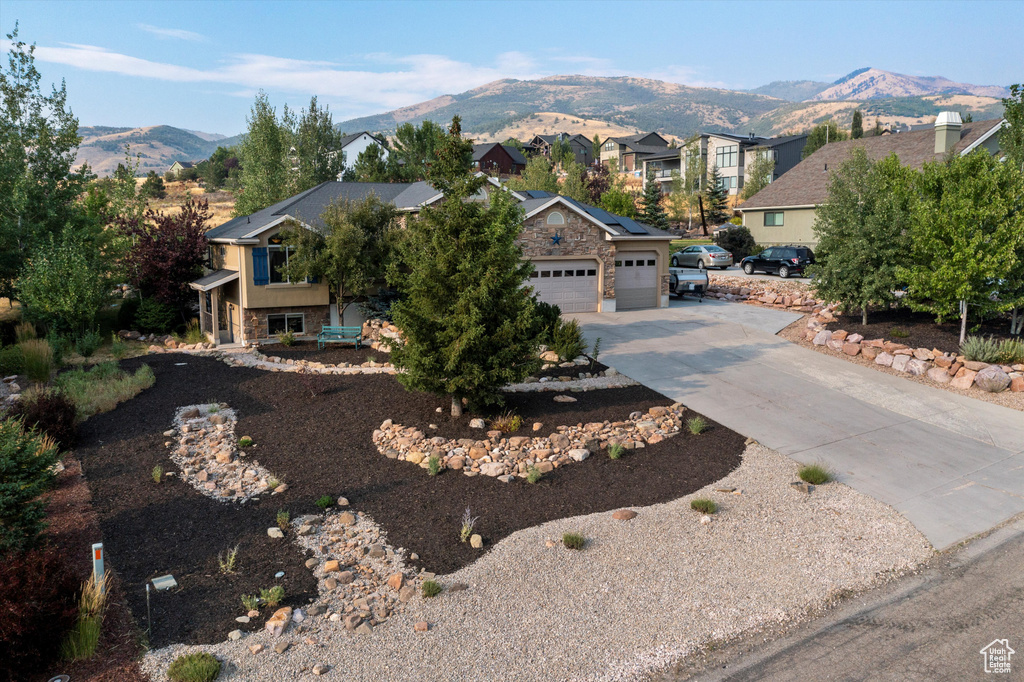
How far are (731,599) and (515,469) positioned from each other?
4728 millimetres

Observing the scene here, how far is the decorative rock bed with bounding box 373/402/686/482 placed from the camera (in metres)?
12.2

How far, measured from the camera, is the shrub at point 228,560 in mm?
8805

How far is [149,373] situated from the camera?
18297mm

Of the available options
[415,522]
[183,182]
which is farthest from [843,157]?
→ [183,182]

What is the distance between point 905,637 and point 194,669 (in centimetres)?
776

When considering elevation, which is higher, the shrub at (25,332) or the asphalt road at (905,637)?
the shrub at (25,332)

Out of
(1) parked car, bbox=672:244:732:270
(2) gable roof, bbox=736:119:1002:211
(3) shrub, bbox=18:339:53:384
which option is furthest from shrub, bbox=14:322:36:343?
(2) gable roof, bbox=736:119:1002:211

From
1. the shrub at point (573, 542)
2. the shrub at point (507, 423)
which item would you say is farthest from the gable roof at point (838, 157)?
the shrub at point (573, 542)

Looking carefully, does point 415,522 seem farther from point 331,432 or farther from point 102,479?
point 102,479

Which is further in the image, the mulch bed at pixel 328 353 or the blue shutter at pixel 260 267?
the blue shutter at pixel 260 267

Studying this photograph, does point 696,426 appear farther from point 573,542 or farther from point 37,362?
point 37,362

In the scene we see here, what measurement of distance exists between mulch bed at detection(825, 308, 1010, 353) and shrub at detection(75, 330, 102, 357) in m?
23.5

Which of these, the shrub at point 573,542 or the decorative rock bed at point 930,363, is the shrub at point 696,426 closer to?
the shrub at point 573,542

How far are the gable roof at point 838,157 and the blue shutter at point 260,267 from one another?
99.5ft
